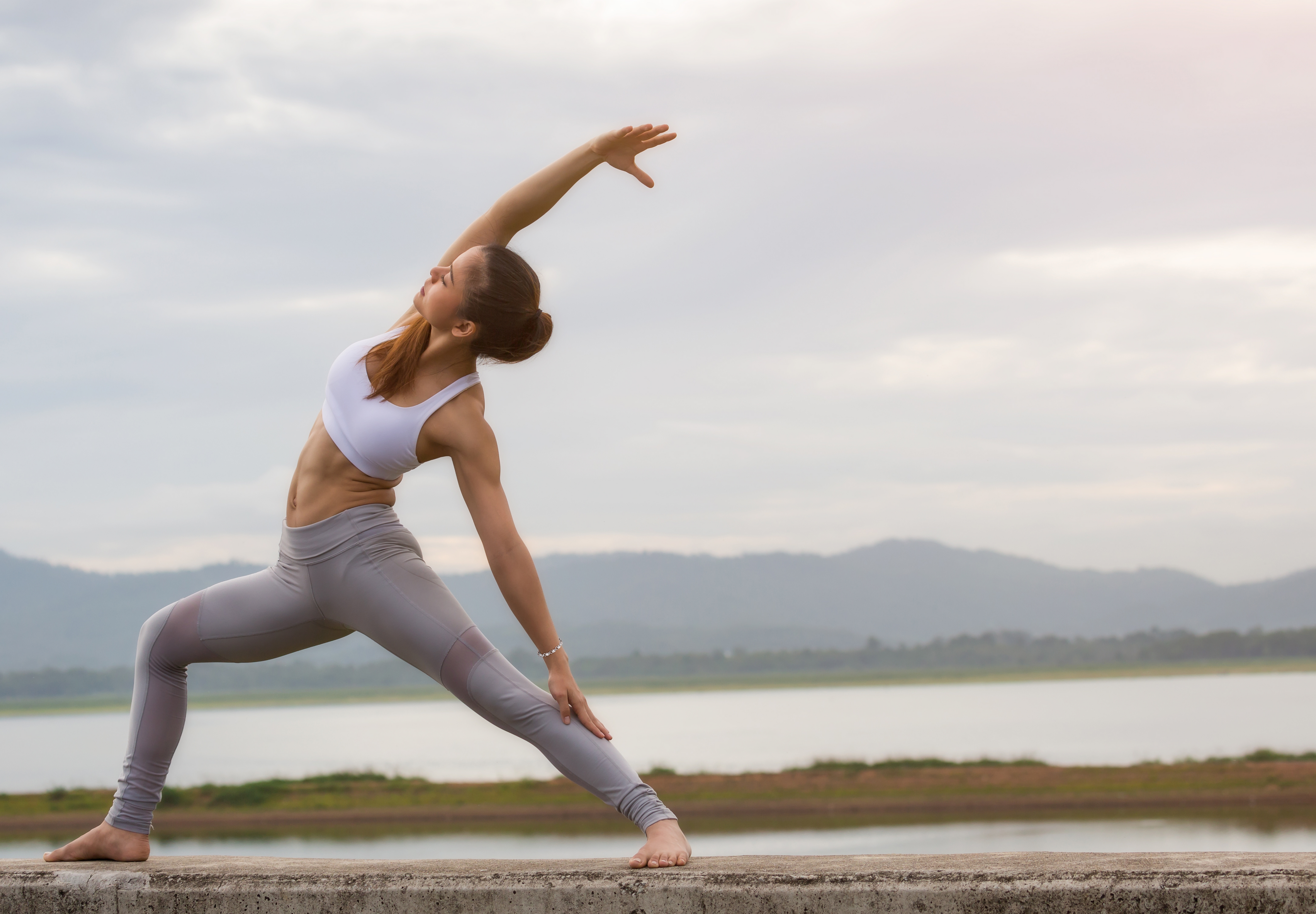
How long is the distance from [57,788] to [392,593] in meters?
57.2

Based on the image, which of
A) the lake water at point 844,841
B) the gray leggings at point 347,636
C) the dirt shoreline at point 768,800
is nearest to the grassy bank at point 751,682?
the dirt shoreline at point 768,800

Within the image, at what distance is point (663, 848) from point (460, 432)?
1.13 m

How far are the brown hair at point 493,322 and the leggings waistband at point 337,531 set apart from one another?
31 centimetres

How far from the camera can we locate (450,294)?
2908 mm

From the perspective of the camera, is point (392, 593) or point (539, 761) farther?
point (539, 761)

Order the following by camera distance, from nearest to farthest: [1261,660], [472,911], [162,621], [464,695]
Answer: [472,911] < [464,695] < [162,621] < [1261,660]

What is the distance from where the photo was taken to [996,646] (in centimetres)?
19025

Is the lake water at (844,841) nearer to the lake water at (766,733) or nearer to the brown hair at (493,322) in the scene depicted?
the lake water at (766,733)

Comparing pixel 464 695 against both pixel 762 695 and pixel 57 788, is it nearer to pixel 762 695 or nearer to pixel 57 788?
pixel 57 788

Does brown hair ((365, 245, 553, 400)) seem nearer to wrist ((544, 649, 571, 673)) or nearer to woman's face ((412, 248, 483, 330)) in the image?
woman's face ((412, 248, 483, 330))

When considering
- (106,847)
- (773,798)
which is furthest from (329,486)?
(773,798)

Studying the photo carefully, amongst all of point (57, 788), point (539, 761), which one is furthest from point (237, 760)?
point (57, 788)

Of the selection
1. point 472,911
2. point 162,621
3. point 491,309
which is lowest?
point 472,911

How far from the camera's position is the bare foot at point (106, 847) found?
2.97 m
